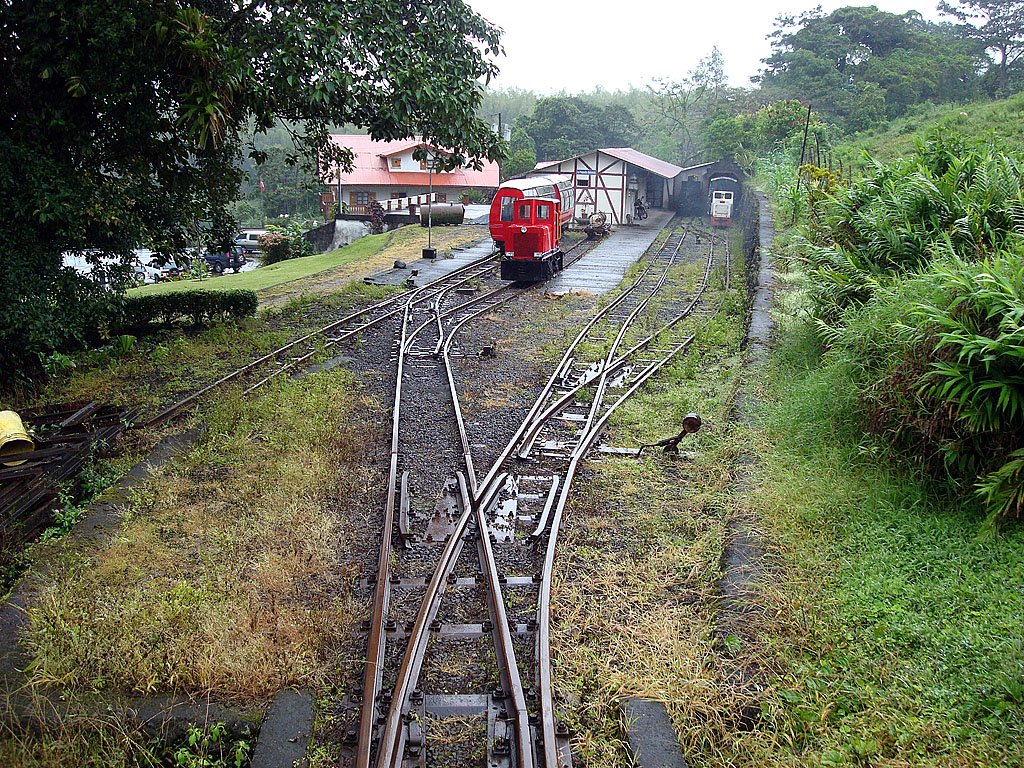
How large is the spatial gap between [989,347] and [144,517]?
727 centimetres

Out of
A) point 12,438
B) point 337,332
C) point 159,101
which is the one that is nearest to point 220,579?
point 12,438

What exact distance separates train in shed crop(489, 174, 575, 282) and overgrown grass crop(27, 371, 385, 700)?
11.4 m

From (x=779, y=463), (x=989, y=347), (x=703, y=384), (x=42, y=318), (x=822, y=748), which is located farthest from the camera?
(x=703, y=384)

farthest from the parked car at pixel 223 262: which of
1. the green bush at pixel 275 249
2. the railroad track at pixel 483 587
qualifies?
the railroad track at pixel 483 587

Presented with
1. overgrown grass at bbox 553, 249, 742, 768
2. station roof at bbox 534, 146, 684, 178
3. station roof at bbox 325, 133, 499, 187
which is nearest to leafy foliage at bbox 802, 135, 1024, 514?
overgrown grass at bbox 553, 249, 742, 768

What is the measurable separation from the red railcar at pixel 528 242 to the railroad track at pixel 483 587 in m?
8.65

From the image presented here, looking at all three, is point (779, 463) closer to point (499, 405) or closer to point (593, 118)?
point (499, 405)

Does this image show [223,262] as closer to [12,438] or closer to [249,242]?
[249,242]

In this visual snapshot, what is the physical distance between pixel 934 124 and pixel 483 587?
2383 cm

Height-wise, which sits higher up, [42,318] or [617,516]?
[42,318]

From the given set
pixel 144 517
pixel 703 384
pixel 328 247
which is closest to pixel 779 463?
pixel 703 384

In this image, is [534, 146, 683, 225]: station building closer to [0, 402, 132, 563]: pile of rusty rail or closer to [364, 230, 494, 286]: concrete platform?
[364, 230, 494, 286]: concrete platform

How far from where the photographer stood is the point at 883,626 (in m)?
4.98

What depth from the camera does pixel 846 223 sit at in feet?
37.8
